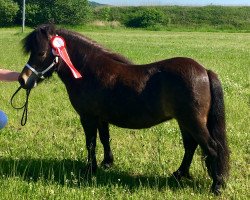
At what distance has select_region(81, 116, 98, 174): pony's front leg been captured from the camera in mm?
5086

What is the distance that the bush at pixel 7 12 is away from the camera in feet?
191

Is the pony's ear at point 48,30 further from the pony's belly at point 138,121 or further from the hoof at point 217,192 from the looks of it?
the hoof at point 217,192

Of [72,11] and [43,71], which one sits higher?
[72,11]

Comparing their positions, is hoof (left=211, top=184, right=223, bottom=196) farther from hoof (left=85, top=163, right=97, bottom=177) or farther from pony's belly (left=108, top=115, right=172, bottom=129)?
hoof (left=85, top=163, right=97, bottom=177)

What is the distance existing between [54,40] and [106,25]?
5707 cm

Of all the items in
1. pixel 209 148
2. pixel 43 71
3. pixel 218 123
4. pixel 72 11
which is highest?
pixel 72 11

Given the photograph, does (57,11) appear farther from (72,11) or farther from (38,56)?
(38,56)

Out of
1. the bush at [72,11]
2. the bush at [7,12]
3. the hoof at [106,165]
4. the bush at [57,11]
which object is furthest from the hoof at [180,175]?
the bush at [7,12]

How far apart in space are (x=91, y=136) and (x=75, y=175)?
55 cm

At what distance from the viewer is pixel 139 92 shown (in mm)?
4715

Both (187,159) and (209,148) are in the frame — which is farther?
(187,159)

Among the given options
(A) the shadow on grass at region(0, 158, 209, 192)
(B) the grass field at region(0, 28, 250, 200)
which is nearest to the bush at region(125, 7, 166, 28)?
(B) the grass field at region(0, 28, 250, 200)

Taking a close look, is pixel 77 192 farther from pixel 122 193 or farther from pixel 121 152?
pixel 121 152

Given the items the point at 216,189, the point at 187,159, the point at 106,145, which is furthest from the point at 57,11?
the point at 216,189
